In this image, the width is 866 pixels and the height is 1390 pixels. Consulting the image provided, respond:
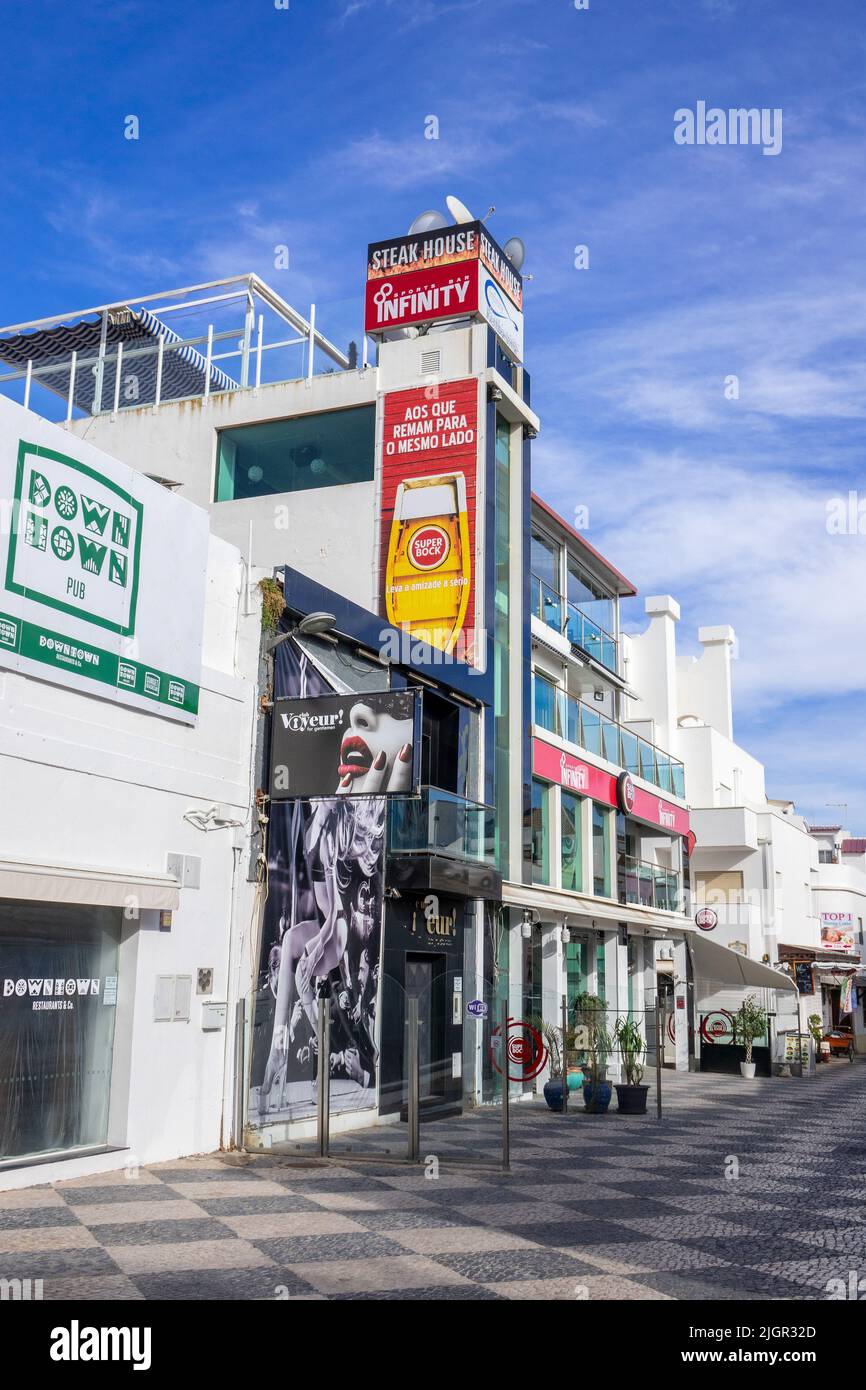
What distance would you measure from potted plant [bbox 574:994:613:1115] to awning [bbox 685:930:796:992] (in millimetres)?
13354

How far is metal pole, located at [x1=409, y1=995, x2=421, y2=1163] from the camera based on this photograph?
12094 millimetres

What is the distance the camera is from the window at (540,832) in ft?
71.9

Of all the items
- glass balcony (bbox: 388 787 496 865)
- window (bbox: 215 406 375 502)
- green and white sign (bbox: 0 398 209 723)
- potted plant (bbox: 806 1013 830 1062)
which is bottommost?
potted plant (bbox: 806 1013 830 1062)

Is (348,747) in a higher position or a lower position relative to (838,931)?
higher

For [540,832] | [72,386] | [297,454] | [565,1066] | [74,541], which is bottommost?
[565,1066]

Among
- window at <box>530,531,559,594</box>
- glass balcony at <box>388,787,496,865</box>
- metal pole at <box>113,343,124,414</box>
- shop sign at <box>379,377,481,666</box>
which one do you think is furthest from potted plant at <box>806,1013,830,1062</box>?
metal pole at <box>113,343,124,414</box>

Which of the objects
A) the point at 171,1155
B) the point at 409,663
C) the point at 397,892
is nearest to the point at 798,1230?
the point at 171,1155

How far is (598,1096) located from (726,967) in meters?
14.8

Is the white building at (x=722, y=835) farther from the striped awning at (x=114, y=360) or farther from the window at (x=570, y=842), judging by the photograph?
the striped awning at (x=114, y=360)

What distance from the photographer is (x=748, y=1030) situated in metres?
28.2

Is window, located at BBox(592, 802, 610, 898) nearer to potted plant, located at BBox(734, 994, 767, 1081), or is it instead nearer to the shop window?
potted plant, located at BBox(734, 994, 767, 1081)

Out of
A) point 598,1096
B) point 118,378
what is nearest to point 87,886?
point 598,1096

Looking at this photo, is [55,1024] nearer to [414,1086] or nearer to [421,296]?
[414,1086]

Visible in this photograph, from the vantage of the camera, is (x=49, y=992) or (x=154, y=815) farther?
(x=154, y=815)
